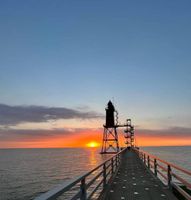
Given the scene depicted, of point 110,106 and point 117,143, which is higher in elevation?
point 110,106

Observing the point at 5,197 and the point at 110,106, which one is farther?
the point at 110,106

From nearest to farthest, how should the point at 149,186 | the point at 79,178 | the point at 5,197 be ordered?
the point at 79,178 < the point at 149,186 < the point at 5,197

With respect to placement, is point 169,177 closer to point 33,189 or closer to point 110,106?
point 33,189

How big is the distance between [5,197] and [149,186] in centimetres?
2335

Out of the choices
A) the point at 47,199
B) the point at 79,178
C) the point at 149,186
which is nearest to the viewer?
the point at 47,199

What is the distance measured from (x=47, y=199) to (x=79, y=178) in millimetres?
2650

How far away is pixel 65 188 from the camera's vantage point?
16.1 ft

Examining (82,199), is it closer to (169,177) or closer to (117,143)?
(169,177)

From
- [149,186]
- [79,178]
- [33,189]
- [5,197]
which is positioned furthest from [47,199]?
[33,189]

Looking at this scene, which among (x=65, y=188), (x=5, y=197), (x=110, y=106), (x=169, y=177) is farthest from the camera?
(x=110, y=106)

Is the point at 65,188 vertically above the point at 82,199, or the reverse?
the point at 65,188

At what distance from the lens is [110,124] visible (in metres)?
93.7

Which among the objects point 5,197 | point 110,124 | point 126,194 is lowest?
point 5,197

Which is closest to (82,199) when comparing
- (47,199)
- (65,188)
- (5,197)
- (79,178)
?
(79,178)
